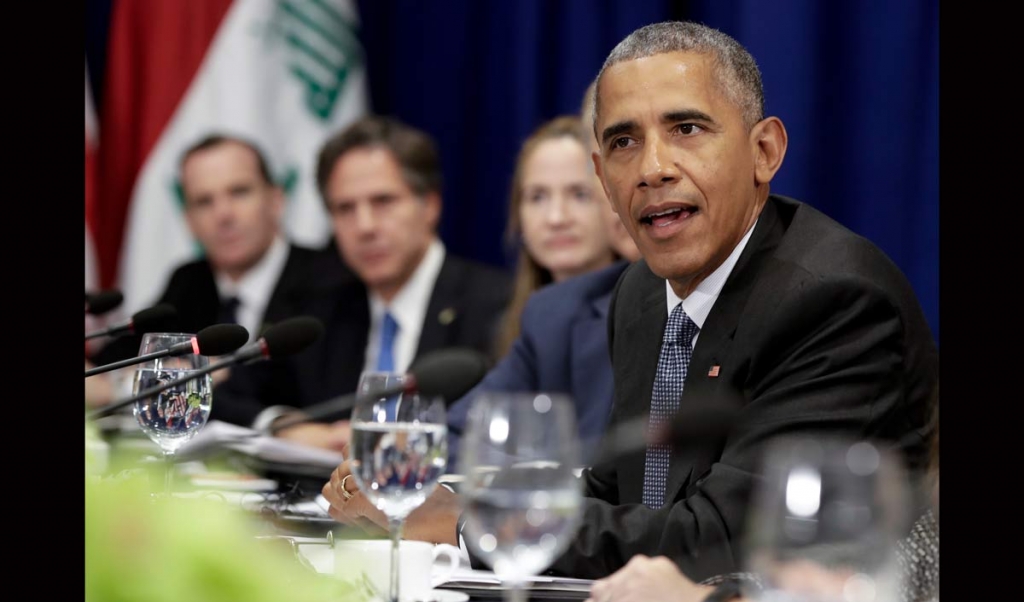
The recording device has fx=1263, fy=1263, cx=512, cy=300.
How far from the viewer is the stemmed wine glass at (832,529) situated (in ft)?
2.26

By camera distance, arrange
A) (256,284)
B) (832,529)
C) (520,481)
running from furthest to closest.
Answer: (256,284)
(520,481)
(832,529)

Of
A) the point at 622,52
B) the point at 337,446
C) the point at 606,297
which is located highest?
the point at 622,52

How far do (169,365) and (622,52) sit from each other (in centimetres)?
74

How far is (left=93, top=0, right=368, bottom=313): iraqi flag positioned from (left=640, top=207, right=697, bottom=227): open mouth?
304cm

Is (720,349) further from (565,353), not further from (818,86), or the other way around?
(818,86)

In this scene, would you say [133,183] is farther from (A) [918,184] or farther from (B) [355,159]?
(A) [918,184]

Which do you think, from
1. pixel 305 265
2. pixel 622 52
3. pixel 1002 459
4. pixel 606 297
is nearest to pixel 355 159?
pixel 305 265

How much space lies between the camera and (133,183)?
15.8ft

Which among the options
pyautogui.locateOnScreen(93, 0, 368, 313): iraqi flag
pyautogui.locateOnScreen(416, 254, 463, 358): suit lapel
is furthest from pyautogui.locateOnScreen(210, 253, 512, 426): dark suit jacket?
pyautogui.locateOnScreen(93, 0, 368, 313): iraqi flag

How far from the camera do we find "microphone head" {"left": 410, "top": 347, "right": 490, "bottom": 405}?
1152 millimetres

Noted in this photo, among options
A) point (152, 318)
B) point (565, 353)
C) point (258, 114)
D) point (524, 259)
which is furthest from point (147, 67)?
point (152, 318)

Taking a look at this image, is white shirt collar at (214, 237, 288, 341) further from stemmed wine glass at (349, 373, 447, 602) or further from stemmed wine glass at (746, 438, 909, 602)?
stemmed wine glass at (746, 438, 909, 602)

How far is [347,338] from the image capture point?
3672 millimetres

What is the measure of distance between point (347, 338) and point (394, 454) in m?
2.64
